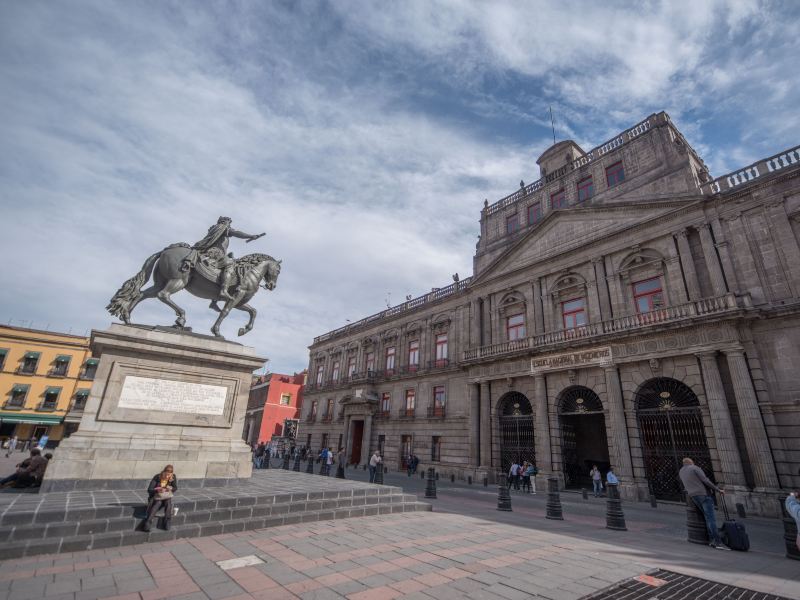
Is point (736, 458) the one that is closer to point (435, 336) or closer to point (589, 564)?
point (589, 564)

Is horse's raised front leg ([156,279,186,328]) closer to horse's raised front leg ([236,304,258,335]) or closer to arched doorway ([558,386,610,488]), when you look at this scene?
horse's raised front leg ([236,304,258,335])

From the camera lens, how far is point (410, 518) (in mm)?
7840

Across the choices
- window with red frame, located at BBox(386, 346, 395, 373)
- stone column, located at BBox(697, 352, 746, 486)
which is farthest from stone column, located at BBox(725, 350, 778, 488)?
window with red frame, located at BBox(386, 346, 395, 373)

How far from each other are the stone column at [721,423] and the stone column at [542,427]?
634cm

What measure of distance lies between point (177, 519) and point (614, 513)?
8.74 meters

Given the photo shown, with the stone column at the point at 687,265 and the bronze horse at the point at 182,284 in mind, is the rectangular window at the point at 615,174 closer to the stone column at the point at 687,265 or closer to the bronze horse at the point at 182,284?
the stone column at the point at 687,265

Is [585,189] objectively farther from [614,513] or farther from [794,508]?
[794,508]

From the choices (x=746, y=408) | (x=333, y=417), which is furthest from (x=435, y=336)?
(x=746, y=408)

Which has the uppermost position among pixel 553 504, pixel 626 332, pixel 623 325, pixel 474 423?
pixel 623 325

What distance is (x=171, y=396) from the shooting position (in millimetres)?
7703

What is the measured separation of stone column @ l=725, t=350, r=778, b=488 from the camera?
1218cm

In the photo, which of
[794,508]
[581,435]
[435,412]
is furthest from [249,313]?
[581,435]

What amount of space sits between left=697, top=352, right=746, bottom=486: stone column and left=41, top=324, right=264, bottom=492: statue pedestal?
586 inches

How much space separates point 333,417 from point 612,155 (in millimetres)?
28079
